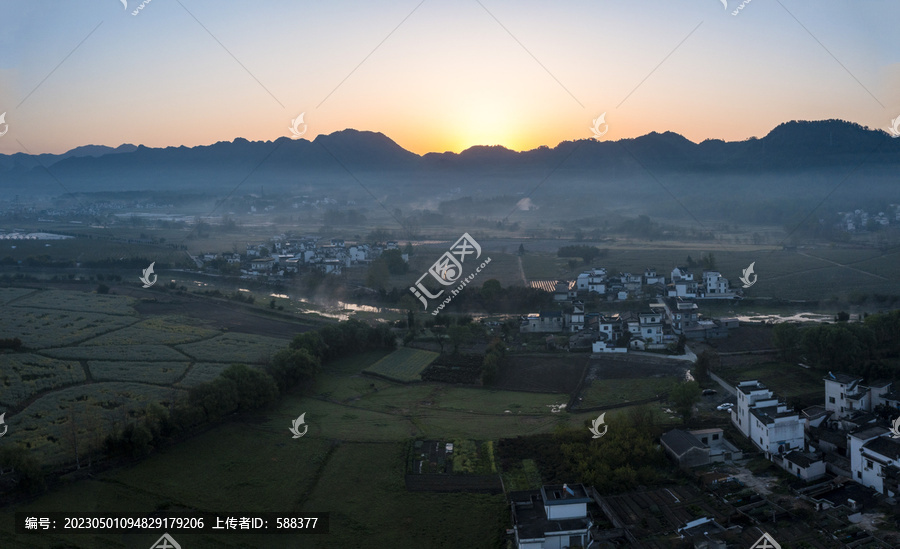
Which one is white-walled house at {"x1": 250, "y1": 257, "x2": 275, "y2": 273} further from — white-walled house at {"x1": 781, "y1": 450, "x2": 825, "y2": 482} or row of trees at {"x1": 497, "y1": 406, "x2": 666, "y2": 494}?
white-walled house at {"x1": 781, "y1": 450, "x2": 825, "y2": 482}

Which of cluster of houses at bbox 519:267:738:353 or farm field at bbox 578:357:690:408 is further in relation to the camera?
cluster of houses at bbox 519:267:738:353

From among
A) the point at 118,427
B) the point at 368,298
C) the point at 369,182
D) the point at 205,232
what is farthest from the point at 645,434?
the point at 369,182

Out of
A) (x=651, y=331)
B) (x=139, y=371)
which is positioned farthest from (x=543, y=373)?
(x=139, y=371)

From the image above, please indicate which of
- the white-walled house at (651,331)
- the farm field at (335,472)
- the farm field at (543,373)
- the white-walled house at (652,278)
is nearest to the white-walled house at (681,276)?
the white-walled house at (652,278)

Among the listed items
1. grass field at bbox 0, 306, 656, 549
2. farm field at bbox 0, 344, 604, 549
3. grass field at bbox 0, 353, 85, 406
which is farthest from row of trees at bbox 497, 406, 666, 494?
grass field at bbox 0, 353, 85, 406

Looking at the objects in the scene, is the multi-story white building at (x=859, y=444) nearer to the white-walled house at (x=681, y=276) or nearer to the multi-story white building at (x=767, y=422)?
the multi-story white building at (x=767, y=422)

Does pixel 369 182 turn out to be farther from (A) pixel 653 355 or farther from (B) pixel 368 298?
(A) pixel 653 355

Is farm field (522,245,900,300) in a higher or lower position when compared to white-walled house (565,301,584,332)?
higher
